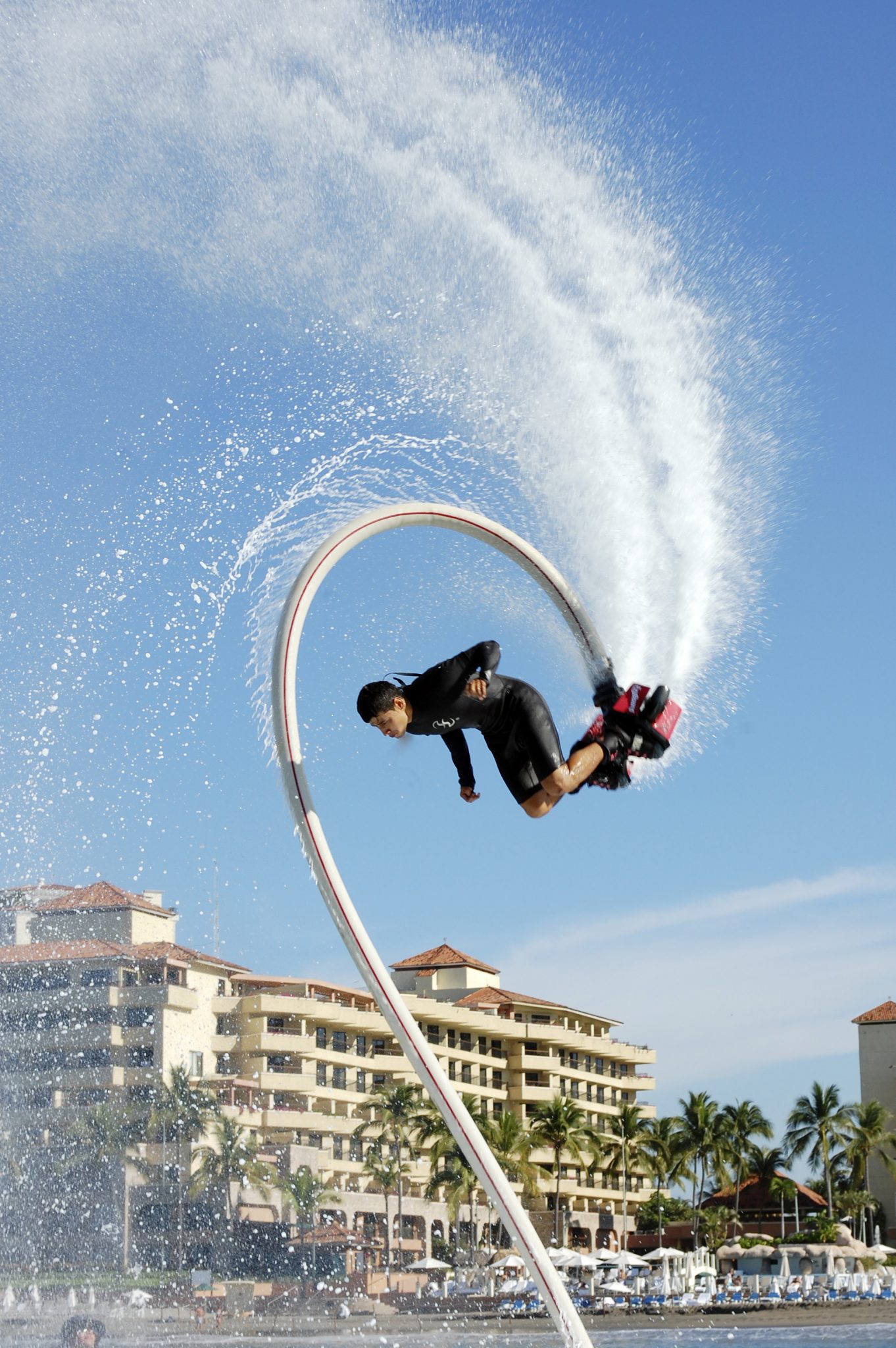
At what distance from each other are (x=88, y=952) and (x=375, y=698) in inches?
3152

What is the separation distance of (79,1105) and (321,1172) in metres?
19.6

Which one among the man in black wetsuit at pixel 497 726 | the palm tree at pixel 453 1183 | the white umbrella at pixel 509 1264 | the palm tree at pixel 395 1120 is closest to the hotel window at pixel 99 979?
the palm tree at pixel 395 1120

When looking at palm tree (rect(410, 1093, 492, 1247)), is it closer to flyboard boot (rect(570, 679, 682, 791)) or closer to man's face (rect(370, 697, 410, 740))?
flyboard boot (rect(570, 679, 682, 791))

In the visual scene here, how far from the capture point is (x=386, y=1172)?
107 metres

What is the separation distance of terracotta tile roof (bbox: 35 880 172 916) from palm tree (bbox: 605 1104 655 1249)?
53.4 meters

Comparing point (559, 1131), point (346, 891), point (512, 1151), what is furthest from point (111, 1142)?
point (346, 891)

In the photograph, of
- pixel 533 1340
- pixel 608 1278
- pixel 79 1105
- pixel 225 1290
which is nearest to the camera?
pixel 533 1340

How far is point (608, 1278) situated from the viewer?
99.7 metres

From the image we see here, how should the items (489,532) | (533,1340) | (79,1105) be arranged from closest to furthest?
1. (489,532)
2. (533,1340)
3. (79,1105)

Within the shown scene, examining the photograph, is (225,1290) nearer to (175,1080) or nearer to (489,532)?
(175,1080)

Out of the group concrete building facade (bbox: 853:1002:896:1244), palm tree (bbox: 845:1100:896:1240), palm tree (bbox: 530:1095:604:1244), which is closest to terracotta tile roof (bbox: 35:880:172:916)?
palm tree (bbox: 530:1095:604:1244)

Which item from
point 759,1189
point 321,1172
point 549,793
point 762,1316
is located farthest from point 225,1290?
point 549,793

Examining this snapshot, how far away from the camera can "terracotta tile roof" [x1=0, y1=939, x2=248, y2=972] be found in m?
86.1

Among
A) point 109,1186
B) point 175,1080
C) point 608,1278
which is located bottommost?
point 608,1278
